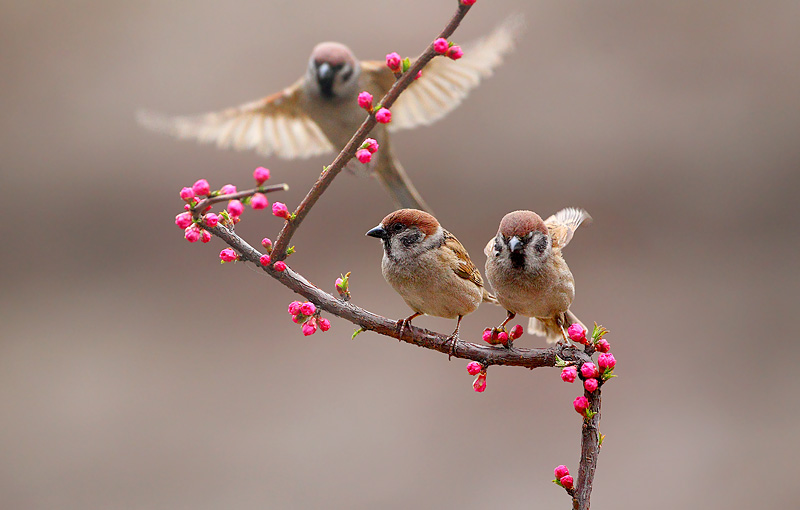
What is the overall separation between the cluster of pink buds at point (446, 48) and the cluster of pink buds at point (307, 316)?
0.36 metres

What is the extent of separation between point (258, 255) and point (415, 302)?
1.20ft

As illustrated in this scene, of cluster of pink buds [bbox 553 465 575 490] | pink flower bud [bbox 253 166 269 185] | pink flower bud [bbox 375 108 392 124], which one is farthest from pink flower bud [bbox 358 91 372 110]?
cluster of pink buds [bbox 553 465 575 490]

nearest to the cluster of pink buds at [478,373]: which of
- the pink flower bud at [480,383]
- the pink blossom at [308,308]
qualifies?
the pink flower bud at [480,383]

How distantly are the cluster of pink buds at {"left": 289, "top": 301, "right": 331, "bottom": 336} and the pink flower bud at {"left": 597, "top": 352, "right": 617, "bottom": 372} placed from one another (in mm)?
346

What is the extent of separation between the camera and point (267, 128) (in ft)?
6.40

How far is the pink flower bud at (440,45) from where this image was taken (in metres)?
0.75

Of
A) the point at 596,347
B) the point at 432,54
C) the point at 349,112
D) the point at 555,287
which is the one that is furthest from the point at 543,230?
the point at 349,112

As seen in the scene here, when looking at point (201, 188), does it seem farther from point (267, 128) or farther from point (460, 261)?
point (267, 128)

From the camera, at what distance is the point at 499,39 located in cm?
157

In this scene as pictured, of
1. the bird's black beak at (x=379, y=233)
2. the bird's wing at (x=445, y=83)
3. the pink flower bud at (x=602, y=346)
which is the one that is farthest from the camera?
the bird's wing at (x=445, y=83)

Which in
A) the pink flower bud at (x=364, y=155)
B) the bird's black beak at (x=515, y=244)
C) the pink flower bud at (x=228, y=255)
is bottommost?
the pink flower bud at (x=228, y=255)

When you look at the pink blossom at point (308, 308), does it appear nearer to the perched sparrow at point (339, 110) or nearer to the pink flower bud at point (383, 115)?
the pink flower bud at point (383, 115)

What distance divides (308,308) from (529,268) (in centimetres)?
33

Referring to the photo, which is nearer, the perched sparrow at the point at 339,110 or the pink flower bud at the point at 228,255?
the pink flower bud at the point at 228,255
